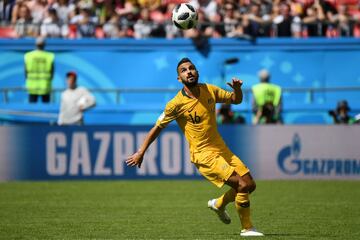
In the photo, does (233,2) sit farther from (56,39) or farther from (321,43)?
(56,39)

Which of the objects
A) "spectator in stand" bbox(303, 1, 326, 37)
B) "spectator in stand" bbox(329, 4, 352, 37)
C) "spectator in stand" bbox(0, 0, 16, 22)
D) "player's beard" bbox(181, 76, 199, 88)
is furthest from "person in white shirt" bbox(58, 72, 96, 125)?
"player's beard" bbox(181, 76, 199, 88)

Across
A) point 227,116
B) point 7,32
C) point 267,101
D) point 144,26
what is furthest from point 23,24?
point 267,101

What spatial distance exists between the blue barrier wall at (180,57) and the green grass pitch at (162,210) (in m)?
4.65

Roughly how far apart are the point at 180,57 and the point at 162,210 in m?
9.86

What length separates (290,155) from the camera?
20.2 metres

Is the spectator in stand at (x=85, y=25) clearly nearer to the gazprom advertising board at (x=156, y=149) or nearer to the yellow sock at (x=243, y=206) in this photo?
the gazprom advertising board at (x=156, y=149)

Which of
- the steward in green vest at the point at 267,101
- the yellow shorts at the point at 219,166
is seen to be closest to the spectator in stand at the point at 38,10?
the steward in green vest at the point at 267,101

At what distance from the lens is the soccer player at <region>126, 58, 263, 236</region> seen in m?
11.4

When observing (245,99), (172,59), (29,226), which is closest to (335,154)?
(245,99)

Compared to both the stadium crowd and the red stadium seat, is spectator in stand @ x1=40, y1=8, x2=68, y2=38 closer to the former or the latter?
the stadium crowd

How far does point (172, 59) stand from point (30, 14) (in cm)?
383

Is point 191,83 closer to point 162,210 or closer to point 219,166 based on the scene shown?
point 219,166

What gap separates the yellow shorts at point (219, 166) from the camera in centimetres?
1134

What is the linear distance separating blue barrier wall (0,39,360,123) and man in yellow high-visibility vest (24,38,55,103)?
4.57 feet
